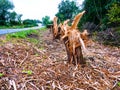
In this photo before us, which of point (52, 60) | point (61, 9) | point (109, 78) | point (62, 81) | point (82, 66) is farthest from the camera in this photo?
point (61, 9)

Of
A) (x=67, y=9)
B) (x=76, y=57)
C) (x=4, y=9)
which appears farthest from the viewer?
(x=67, y=9)

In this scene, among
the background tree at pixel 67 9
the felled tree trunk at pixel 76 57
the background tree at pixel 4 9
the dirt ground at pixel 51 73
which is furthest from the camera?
the background tree at pixel 67 9

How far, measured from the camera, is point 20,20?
5209cm

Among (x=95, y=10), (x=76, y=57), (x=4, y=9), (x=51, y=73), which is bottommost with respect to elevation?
(x=51, y=73)

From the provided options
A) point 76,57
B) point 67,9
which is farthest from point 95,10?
point 67,9

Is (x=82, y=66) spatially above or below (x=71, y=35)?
below

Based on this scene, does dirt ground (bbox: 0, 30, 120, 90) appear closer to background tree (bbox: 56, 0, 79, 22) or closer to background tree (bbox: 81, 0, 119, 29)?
background tree (bbox: 81, 0, 119, 29)

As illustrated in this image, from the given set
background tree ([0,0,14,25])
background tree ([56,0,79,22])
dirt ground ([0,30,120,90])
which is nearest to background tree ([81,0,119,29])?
dirt ground ([0,30,120,90])

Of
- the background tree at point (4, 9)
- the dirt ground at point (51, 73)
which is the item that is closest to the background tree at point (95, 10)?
the dirt ground at point (51, 73)

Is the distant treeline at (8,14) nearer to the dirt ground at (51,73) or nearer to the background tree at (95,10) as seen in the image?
the background tree at (95,10)

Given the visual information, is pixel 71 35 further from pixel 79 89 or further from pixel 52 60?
pixel 79 89

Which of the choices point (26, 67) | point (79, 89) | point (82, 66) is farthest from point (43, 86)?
point (82, 66)

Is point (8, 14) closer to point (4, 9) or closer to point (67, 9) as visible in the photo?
point (4, 9)

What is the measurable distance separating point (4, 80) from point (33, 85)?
23.8 inches
